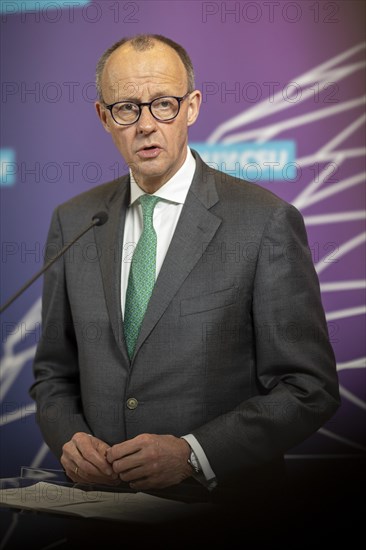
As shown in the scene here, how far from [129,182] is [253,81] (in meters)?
0.72

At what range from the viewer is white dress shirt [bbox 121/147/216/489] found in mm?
1663

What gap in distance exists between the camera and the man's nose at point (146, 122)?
159cm

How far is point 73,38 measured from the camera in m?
2.47

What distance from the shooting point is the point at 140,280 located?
163 centimetres

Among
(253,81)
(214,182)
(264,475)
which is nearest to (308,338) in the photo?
(264,475)

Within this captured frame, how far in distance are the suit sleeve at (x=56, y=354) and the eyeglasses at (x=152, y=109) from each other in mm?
332

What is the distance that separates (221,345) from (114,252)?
32cm

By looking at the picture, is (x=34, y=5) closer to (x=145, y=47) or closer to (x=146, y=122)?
(x=145, y=47)

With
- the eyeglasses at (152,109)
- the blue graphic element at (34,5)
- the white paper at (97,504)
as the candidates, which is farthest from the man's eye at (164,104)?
the blue graphic element at (34,5)

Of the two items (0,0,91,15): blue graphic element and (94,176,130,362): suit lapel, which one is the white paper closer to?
(94,176,130,362): suit lapel

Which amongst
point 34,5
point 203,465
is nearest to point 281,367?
point 203,465

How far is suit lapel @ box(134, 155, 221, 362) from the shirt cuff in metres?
0.23

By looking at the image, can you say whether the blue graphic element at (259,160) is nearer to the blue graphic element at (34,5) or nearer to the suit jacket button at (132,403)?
the blue graphic element at (34,5)

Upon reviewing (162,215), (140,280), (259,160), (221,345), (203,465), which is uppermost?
(259,160)
